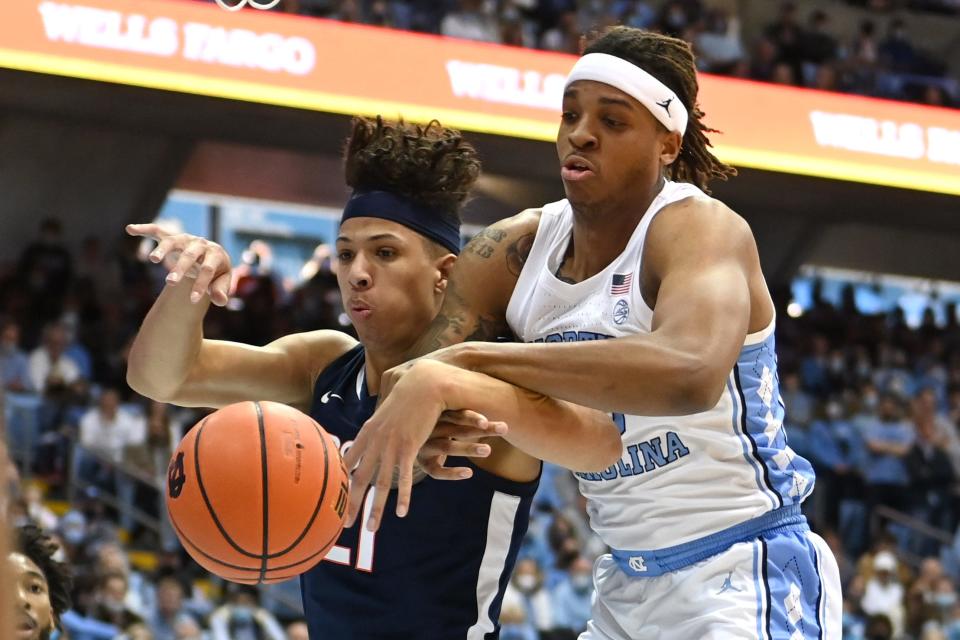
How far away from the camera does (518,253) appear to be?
3.72 m

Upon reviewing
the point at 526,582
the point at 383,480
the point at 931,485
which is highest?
the point at 931,485

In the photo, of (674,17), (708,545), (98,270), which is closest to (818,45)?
(674,17)

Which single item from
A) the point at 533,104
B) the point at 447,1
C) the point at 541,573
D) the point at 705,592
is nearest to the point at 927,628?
the point at 541,573

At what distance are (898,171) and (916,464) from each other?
10.3ft

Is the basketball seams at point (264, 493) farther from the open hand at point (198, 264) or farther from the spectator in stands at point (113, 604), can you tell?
the spectator in stands at point (113, 604)

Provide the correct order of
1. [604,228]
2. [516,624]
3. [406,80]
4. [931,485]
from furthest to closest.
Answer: [931,485]
[406,80]
[516,624]
[604,228]

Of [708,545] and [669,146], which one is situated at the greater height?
[669,146]

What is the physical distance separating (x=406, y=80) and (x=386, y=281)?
960cm

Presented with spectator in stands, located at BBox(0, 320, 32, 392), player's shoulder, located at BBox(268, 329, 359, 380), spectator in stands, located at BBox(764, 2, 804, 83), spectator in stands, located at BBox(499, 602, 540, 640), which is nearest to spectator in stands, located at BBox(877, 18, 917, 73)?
spectator in stands, located at BBox(764, 2, 804, 83)

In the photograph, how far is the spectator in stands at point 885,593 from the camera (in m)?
13.1

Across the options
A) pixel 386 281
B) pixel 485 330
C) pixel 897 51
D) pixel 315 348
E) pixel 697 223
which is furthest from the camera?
pixel 897 51

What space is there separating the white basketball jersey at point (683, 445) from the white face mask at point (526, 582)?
8084mm

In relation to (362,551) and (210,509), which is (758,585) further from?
(210,509)

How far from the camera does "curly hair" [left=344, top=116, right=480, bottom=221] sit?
A: 407 centimetres
